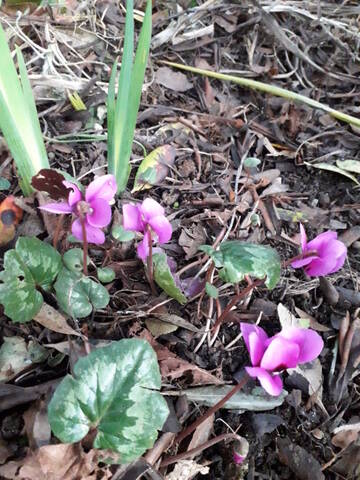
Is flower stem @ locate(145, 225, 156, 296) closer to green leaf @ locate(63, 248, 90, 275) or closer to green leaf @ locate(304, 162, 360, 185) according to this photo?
green leaf @ locate(63, 248, 90, 275)

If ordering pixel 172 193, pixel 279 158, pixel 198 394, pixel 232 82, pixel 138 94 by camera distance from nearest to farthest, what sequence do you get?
pixel 198 394
pixel 138 94
pixel 172 193
pixel 279 158
pixel 232 82

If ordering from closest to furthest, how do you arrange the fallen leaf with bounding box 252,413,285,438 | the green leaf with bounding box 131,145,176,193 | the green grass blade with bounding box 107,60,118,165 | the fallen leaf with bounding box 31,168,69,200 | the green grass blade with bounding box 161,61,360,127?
the fallen leaf with bounding box 31,168,69,200 → the fallen leaf with bounding box 252,413,285,438 → the green grass blade with bounding box 107,60,118,165 → the green leaf with bounding box 131,145,176,193 → the green grass blade with bounding box 161,61,360,127

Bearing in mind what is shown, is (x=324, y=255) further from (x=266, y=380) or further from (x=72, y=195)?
(x=72, y=195)

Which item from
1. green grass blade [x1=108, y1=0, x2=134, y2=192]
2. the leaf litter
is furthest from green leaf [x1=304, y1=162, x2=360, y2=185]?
green grass blade [x1=108, y1=0, x2=134, y2=192]

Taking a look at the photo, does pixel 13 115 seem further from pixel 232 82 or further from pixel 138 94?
pixel 232 82

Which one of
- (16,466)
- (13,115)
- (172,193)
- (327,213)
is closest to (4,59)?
(13,115)

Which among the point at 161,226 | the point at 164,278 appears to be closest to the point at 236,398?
the point at 164,278

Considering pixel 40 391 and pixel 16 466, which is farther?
pixel 40 391
